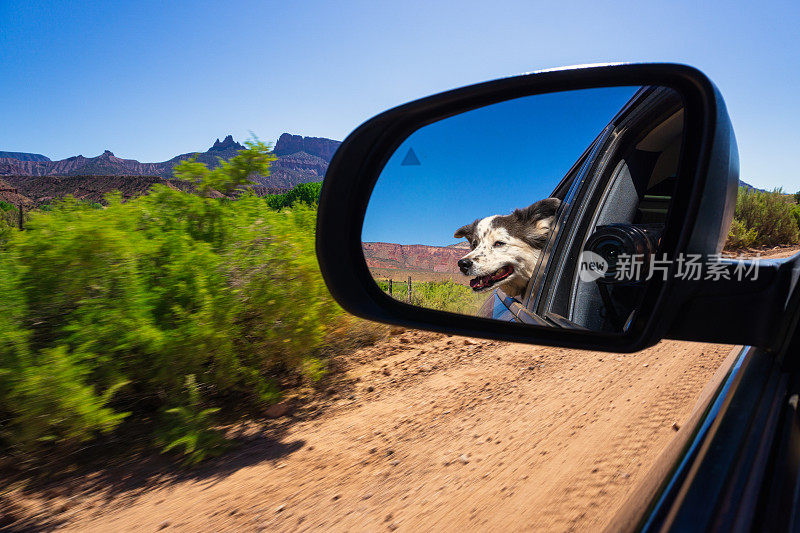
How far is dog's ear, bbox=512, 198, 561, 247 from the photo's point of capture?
1.57 metres

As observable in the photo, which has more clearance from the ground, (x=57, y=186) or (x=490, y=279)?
(x=57, y=186)

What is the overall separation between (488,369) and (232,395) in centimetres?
239

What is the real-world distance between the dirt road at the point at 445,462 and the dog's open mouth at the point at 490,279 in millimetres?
1189

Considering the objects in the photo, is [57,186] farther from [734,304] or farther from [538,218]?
[734,304]

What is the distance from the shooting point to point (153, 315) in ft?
11.4

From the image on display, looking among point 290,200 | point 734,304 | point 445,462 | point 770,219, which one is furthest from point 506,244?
point 770,219

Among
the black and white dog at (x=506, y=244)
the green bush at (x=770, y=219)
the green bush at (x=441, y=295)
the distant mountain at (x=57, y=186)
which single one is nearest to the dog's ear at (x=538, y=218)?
the black and white dog at (x=506, y=244)

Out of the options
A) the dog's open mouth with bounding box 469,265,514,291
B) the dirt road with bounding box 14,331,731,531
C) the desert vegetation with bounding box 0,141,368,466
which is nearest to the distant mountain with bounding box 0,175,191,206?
the desert vegetation with bounding box 0,141,368,466

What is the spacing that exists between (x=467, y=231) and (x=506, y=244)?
0.15m

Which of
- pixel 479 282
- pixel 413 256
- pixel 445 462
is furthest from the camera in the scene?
pixel 445 462

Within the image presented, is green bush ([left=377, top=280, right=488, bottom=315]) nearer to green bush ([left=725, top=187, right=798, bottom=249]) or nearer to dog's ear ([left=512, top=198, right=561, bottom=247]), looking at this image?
dog's ear ([left=512, top=198, right=561, bottom=247])

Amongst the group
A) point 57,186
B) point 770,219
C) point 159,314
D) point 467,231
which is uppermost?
point 57,186

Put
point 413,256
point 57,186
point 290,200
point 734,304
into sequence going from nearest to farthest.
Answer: point 734,304 → point 413,256 → point 290,200 → point 57,186

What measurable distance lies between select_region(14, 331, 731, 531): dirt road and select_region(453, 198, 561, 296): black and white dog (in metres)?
1.20
